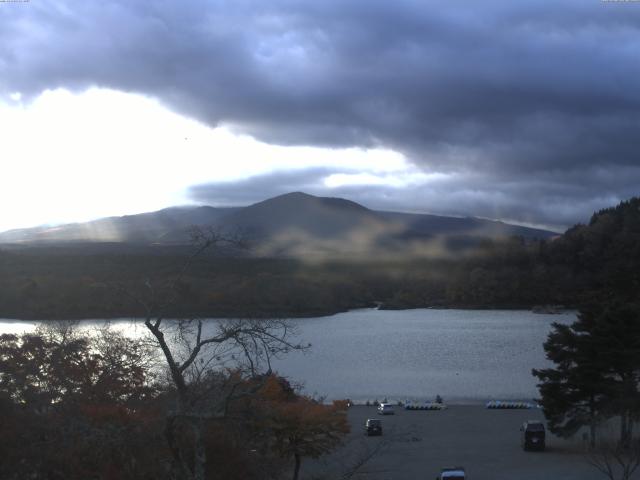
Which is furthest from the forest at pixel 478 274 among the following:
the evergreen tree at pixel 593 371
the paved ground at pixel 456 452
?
the evergreen tree at pixel 593 371

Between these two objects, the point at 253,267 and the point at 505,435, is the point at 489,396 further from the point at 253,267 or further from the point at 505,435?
the point at 253,267

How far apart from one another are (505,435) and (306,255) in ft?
238

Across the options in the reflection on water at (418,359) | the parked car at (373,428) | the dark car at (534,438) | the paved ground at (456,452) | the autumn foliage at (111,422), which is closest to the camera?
the autumn foliage at (111,422)

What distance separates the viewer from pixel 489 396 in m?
36.8

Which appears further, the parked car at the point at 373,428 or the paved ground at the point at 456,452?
the parked car at the point at 373,428

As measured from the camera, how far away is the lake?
1515 inches

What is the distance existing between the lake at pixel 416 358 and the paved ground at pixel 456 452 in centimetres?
613

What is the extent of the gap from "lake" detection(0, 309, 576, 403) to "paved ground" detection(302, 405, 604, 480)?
6126 millimetres

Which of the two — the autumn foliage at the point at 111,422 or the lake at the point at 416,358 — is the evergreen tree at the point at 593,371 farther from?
the lake at the point at 416,358

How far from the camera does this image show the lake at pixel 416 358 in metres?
38.5

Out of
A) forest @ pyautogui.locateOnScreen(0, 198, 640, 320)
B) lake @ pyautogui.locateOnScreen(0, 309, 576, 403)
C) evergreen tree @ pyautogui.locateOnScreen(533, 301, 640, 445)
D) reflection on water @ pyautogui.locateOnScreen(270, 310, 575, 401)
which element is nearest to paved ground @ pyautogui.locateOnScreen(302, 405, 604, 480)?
evergreen tree @ pyautogui.locateOnScreen(533, 301, 640, 445)

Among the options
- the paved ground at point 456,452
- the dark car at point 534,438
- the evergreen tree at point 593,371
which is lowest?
the paved ground at point 456,452

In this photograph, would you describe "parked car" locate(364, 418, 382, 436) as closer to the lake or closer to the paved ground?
the paved ground

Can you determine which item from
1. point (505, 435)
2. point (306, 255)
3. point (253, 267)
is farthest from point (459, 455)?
point (306, 255)
